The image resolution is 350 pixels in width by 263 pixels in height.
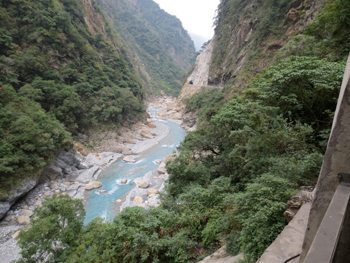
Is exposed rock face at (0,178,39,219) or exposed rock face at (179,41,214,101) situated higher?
exposed rock face at (0,178,39,219)

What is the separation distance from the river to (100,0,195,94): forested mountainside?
4581cm

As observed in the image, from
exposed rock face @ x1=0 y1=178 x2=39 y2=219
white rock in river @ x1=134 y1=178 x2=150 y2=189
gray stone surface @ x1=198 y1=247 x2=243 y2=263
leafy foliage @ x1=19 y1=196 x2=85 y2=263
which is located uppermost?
gray stone surface @ x1=198 y1=247 x2=243 y2=263

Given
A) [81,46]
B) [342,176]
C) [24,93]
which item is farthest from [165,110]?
[342,176]

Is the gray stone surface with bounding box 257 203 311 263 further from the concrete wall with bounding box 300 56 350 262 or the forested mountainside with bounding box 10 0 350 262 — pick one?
the concrete wall with bounding box 300 56 350 262

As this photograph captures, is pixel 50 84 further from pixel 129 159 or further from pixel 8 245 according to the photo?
pixel 8 245

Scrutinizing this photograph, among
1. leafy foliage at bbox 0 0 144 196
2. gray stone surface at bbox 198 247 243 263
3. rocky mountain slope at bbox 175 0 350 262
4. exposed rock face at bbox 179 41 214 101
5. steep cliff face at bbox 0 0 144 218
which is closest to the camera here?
rocky mountain slope at bbox 175 0 350 262

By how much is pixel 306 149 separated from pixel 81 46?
35433 millimetres

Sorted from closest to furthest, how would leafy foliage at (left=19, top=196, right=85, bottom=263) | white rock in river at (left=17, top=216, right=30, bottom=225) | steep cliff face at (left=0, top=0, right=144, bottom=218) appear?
leafy foliage at (left=19, top=196, right=85, bottom=263)
white rock in river at (left=17, top=216, right=30, bottom=225)
steep cliff face at (left=0, top=0, right=144, bottom=218)

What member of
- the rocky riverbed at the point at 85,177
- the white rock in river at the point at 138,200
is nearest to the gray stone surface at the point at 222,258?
the rocky riverbed at the point at 85,177

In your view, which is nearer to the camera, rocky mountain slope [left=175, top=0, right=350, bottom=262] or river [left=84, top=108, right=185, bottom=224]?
rocky mountain slope [left=175, top=0, right=350, bottom=262]

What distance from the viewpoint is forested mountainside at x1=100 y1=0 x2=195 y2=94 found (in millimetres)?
91363

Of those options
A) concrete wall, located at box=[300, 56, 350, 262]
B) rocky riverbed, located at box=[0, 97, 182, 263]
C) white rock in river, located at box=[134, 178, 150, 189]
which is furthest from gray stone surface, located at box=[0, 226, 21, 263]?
concrete wall, located at box=[300, 56, 350, 262]

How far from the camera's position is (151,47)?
108875mm

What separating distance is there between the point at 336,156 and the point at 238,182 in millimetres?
7533
